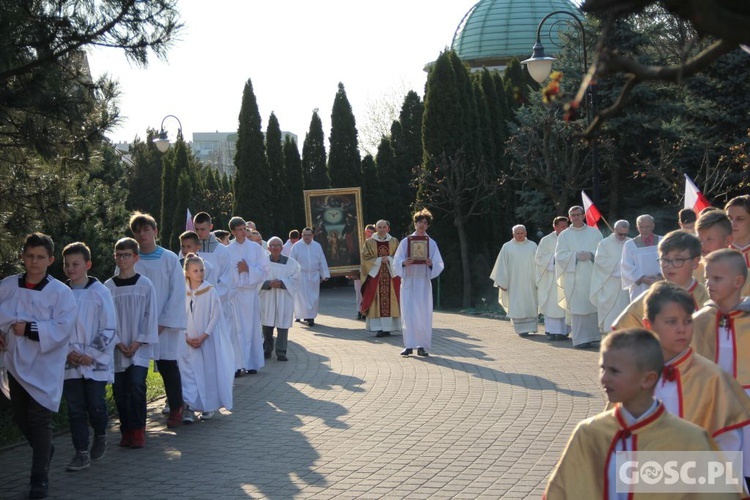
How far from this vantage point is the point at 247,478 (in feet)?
26.2

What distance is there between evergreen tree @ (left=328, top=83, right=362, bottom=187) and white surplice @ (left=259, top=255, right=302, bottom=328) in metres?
22.2

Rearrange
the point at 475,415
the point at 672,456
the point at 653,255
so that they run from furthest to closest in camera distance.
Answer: the point at 653,255
the point at 475,415
the point at 672,456

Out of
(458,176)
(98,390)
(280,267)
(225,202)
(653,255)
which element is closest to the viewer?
(98,390)

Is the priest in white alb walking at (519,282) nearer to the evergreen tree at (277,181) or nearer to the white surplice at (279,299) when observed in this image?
the white surplice at (279,299)

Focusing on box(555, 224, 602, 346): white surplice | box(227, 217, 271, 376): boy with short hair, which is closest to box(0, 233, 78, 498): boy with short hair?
box(227, 217, 271, 376): boy with short hair

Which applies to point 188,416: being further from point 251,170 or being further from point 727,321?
point 251,170

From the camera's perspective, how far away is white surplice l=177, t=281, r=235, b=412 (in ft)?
34.3

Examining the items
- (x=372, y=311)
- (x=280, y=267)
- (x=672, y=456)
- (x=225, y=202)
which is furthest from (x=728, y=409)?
(x=225, y=202)

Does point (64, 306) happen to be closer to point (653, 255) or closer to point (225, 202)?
point (653, 255)

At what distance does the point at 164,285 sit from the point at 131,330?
720mm

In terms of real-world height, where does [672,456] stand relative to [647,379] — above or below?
below

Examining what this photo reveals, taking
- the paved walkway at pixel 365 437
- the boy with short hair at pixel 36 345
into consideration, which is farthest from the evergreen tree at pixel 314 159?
the boy with short hair at pixel 36 345

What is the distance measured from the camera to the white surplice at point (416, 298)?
50.5 ft

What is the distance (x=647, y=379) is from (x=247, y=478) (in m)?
4.61
